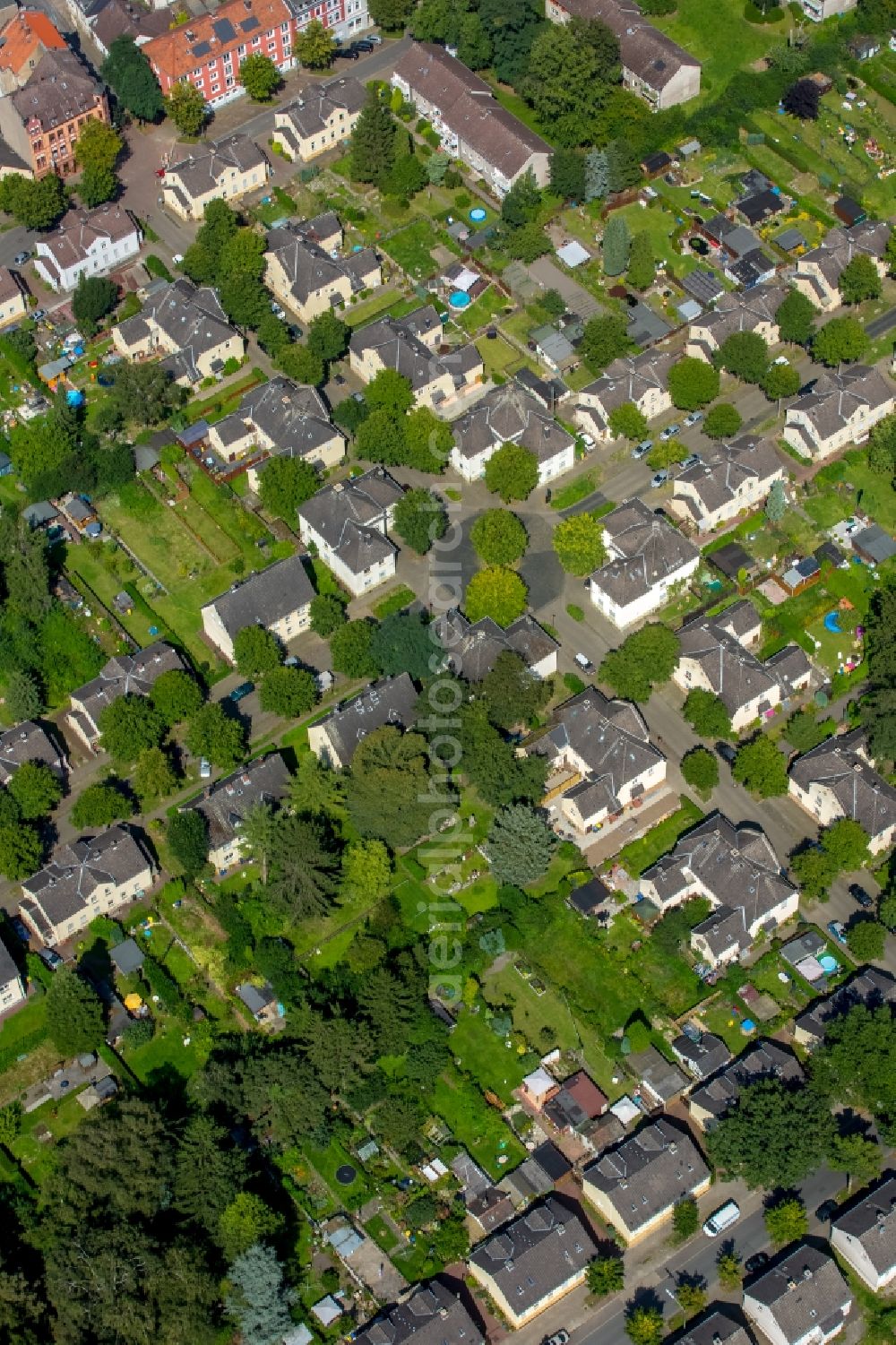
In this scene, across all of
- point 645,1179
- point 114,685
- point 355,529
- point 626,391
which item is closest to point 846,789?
point 645,1179

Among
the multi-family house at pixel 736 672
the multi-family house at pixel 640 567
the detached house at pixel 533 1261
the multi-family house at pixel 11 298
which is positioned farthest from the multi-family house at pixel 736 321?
the detached house at pixel 533 1261

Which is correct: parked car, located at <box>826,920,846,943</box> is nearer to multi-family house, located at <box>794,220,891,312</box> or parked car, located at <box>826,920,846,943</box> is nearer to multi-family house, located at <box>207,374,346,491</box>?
multi-family house, located at <box>207,374,346,491</box>

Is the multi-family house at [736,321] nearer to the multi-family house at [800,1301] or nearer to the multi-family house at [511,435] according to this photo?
the multi-family house at [511,435]

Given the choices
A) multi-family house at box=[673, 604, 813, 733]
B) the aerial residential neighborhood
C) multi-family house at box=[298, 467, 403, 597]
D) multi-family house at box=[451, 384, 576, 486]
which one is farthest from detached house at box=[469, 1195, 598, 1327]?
multi-family house at box=[451, 384, 576, 486]

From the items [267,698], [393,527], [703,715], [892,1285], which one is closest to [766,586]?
[703,715]

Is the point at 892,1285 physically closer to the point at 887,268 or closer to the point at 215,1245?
the point at 215,1245

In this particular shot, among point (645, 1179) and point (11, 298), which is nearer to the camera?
point (645, 1179)

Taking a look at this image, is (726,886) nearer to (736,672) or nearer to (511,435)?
(736,672)
